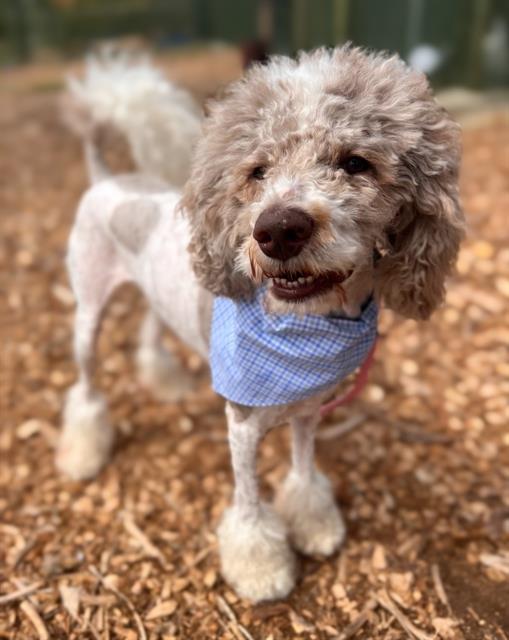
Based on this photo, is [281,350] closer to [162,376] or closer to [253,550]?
[253,550]

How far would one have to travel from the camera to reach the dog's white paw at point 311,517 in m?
2.40

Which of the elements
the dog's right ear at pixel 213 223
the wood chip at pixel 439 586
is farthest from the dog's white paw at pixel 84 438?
the wood chip at pixel 439 586

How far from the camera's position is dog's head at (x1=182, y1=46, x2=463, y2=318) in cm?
155

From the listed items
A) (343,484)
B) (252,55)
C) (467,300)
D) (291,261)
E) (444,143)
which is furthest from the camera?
(252,55)

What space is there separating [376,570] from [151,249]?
4.40ft

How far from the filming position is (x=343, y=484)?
2.71 m

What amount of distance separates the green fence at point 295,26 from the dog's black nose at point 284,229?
162 inches

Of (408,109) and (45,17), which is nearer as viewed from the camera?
(408,109)

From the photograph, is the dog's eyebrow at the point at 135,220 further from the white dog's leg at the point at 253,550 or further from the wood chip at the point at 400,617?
the wood chip at the point at 400,617

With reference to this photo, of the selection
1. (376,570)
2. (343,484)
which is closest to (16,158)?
(343,484)

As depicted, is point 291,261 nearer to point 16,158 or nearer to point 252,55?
point 16,158

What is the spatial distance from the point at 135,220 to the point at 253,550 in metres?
1.18

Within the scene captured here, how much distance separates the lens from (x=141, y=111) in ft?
8.28

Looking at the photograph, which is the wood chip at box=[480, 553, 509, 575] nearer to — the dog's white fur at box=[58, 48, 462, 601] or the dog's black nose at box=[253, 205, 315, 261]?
the dog's white fur at box=[58, 48, 462, 601]
